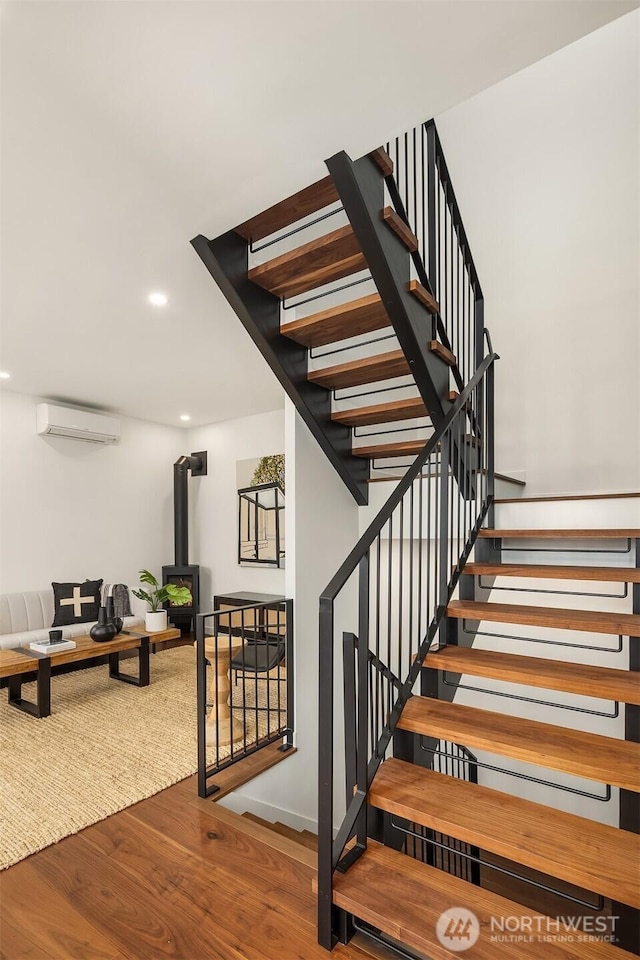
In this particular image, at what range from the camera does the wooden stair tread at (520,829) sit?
1.29 meters

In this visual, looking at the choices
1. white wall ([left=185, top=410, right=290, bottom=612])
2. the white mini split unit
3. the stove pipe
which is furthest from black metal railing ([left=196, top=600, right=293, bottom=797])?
the white mini split unit

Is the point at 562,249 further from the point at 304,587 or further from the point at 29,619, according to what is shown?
the point at 29,619

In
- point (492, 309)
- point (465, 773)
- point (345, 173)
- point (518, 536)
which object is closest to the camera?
point (345, 173)

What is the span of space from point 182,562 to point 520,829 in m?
5.57

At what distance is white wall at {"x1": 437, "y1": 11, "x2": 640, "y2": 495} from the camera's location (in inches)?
144

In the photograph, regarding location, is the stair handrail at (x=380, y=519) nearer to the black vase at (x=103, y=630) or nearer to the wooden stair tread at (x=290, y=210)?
the wooden stair tread at (x=290, y=210)

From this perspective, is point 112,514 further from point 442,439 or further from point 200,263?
point 442,439

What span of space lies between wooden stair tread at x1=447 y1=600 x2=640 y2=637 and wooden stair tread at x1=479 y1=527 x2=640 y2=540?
0.38 meters

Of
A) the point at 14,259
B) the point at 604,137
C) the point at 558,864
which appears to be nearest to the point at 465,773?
the point at 558,864

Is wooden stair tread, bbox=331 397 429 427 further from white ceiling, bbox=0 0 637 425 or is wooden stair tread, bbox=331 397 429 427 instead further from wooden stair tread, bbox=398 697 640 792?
wooden stair tread, bbox=398 697 640 792

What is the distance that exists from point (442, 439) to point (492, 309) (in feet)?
Answer: 8.55

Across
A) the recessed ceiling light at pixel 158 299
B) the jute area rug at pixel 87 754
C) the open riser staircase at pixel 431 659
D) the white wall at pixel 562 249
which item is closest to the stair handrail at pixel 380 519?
the open riser staircase at pixel 431 659

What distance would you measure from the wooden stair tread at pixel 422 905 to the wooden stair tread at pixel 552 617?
38.5 inches

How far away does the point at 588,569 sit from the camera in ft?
7.77
